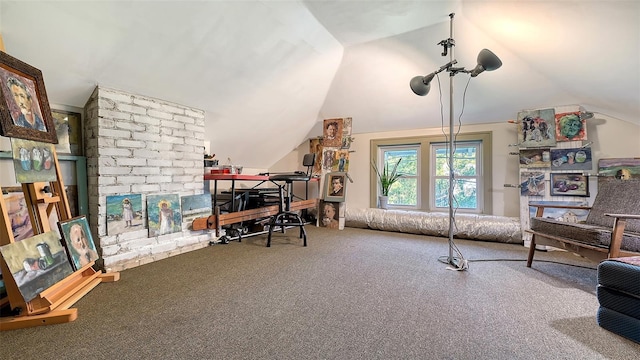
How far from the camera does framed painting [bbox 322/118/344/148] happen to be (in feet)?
14.7

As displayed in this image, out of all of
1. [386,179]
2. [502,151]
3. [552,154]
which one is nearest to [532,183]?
[552,154]

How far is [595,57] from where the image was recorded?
2.27m

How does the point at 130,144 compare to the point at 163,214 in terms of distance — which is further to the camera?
the point at 163,214

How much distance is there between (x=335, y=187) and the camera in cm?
439

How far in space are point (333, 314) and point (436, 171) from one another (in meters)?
3.55

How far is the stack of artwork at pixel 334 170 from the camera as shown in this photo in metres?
4.36

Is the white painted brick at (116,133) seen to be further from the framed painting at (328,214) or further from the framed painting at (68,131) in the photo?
the framed painting at (328,214)

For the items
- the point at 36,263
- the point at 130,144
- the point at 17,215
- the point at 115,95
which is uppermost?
the point at 115,95

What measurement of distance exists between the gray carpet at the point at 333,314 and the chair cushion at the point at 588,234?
1.23ft

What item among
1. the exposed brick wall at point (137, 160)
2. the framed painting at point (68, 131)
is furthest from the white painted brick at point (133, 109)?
the framed painting at point (68, 131)

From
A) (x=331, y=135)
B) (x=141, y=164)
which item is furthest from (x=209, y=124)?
(x=331, y=135)

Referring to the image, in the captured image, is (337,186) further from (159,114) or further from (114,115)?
(114,115)

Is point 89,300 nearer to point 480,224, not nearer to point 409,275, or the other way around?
point 409,275

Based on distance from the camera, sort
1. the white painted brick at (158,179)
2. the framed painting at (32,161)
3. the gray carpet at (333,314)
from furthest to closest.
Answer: the white painted brick at (158,179), the framed painting at (32,161), the gray carpet at (333,314)
